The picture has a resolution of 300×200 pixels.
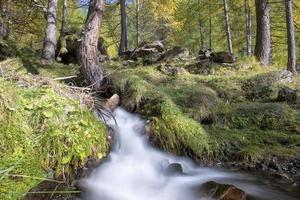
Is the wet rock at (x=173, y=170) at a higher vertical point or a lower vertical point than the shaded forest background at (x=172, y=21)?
lower

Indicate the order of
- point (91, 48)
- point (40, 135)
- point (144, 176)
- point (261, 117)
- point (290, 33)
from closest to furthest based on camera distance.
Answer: point (40, 135) < point (144, 176) < point (261, 117) < point (91, 48) < point (290, 33)

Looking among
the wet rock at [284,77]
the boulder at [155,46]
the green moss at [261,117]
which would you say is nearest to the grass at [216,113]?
the green moss at [261,117]

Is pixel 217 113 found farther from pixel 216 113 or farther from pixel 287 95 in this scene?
pixel 287 95

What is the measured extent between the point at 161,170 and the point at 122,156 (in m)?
0.65

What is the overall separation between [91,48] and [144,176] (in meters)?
3.81

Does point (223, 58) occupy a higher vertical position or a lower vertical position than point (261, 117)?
higher

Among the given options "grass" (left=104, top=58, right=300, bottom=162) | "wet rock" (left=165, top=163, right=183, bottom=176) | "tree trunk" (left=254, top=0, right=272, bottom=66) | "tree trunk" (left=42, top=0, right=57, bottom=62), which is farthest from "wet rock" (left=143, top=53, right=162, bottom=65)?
"wet rock" (left=165, top=163, right=183, bottom=176)

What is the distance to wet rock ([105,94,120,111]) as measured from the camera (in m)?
7.21

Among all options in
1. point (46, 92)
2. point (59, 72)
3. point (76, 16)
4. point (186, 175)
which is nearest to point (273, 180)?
point (186, 175)

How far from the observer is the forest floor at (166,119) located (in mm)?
3977

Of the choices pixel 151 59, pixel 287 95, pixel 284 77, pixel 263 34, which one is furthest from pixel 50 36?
pixel 287 95

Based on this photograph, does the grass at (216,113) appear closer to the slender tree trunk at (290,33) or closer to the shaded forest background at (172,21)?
the slender tree trunk at (290,33)

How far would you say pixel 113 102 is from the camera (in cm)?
742

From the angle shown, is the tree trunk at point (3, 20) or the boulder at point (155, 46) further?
the boulder at point (155, 46)
